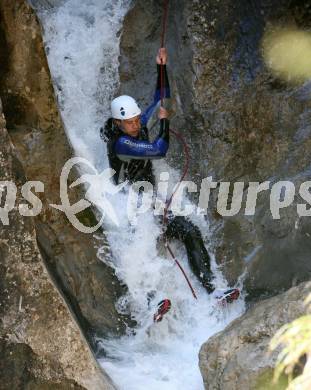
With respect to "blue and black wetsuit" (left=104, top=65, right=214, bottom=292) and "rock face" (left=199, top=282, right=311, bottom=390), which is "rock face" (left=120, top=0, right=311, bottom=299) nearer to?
"blue and black wetsuit" (left=104, top=65, right=214, bottom=292)

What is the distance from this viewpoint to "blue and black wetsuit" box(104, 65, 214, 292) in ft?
18.8

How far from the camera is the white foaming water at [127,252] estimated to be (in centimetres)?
588

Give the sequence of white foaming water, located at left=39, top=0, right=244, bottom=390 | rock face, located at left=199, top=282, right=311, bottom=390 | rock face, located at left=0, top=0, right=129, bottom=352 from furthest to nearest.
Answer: white foaming water, located at left=39, top=0, right=244, bottom=390
rock face, located at left=0, top=0, right=129, bottom=352
rock face, located at left=199, top=282, right=311, bottom=390

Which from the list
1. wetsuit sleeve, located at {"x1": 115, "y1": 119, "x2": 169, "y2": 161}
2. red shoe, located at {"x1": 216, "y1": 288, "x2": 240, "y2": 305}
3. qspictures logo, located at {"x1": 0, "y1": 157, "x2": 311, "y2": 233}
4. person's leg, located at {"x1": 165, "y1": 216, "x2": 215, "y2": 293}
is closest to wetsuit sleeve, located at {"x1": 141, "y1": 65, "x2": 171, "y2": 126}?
wetsuit sleeve, located at {"x1": 115, "y1": 119, "x2": 169, "y2": 161}

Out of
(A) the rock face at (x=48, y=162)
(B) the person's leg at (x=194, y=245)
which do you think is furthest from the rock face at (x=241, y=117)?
(A) the rock face at (x=48, y=162)

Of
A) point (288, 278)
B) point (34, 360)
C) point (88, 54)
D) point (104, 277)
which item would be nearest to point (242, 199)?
point (288, 278)

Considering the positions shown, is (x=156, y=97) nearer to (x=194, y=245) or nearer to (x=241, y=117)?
(x=241, y=117)

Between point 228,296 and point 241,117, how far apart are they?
6.70 feet

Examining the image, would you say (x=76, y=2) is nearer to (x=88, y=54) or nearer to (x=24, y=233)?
(x=88, y=54)

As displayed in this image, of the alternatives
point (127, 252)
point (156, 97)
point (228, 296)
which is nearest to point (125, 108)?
point (156, 97)

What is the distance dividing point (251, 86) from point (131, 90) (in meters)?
1.46

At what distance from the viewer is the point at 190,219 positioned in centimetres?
643

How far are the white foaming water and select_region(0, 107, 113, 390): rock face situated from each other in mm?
987

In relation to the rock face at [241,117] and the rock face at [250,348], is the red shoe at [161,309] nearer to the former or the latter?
the rock face at [241,117]
